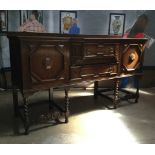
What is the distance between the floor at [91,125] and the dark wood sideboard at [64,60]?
203 millimetres

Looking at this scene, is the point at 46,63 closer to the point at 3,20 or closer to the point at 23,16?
the point at 23,16

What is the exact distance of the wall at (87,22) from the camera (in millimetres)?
4094

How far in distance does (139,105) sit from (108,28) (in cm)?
195

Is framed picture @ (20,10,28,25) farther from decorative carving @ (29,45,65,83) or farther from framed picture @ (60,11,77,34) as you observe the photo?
decorative carving @ (29,45,65,83)

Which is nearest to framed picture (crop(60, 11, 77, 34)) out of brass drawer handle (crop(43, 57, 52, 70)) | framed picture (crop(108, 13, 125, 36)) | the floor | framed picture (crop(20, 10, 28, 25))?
framed picture (crop(20, 10, 28, 25))

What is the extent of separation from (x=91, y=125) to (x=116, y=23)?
8.72ft

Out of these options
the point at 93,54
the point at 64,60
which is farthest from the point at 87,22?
the point at 64,60

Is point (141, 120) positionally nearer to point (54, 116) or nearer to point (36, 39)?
point (54, 116)

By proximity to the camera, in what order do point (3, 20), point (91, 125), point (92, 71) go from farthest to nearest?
point (3, 20) → point (92, 71) → point (91, 125)

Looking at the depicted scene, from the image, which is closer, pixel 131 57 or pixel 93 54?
pixel 93 54

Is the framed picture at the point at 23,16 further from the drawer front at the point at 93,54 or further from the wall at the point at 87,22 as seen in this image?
the drawer front at the point at 93,54

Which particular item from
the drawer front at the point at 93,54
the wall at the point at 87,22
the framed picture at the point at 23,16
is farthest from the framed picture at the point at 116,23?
the framed picture at the point at 23,16

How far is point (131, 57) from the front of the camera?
3398mm

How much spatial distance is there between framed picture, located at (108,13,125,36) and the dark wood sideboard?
3.60 feet
